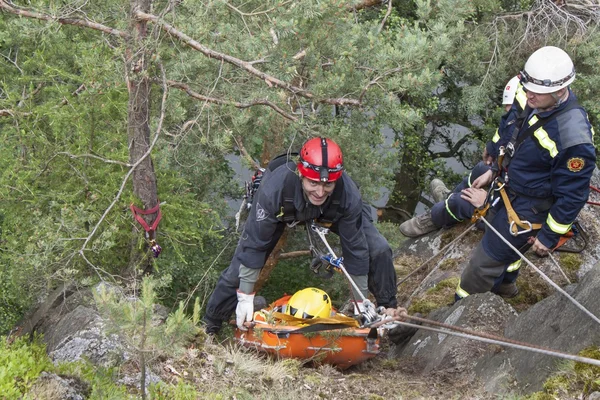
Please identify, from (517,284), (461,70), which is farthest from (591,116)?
(517,284)

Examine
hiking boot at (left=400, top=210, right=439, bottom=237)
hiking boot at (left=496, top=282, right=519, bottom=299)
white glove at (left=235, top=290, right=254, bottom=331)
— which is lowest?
hiking boot at (left=400, top=210, right=439, bottom=237)

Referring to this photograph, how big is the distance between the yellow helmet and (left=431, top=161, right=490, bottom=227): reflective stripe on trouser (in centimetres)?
236

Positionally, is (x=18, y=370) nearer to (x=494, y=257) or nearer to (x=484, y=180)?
(x=494, y=257)

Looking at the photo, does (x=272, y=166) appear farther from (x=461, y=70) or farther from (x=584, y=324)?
(x=461, y=70)

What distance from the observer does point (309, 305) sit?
639 centimetres

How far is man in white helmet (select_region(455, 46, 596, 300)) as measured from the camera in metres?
5.45

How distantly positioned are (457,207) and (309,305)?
8.48 feet

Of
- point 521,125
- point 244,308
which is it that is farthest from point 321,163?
point 521,125

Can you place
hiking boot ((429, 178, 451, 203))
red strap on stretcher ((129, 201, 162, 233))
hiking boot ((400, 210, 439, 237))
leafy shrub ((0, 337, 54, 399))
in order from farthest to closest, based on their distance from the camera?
hiking boot ((429, 178, 451, 203)), hiking boot ((400, 210, 439, 237)), red strap on stretcher ((129, 201, 162, 233)), leafy shrub ((0, 337, 54, 399))

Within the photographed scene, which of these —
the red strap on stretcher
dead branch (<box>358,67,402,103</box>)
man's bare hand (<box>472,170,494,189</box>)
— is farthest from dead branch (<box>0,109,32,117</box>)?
man's bare hand (<box>472,170,494,189</box>)

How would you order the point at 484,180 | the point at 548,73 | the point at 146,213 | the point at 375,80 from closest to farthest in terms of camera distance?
1. the point at 548,73
2. the point at 375,80
3. the point at 484,180
4. the point at 146,213

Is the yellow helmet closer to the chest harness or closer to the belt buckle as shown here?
the chest harness

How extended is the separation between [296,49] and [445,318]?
2.98 metres

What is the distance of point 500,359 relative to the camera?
538 cm
